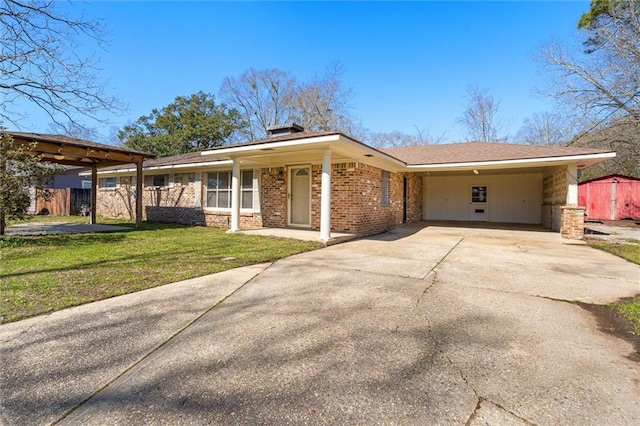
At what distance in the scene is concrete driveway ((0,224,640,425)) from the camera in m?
1.78

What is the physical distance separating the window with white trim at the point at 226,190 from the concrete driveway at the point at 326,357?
24.6ft

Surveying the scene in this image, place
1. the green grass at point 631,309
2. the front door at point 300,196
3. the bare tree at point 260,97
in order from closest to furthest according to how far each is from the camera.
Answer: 1. the green grass at point 631,309
2. the front door at point 300,196
3. the bare tree at point 260,97

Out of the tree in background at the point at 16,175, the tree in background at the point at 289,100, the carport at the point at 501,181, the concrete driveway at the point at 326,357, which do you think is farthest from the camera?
the tree in background at the point at 289,100

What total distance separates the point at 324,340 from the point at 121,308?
91.1 inches

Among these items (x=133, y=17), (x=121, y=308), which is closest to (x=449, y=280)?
(x=121, y=308)

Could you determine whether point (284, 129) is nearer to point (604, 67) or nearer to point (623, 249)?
point (623, 249)

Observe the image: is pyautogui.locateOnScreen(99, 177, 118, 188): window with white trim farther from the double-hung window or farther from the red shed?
the red shed

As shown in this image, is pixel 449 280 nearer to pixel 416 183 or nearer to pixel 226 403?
pixel 226 403

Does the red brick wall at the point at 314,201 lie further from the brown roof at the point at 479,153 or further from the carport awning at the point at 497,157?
the carport awning at the point at 497,157

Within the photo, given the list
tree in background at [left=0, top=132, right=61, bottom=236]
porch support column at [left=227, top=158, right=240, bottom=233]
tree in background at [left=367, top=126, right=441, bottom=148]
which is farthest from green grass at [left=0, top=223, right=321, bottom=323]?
tree in background at [left=367, top=126, right=441, bottom=148]

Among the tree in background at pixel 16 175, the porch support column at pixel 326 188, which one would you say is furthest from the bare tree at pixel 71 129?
the porch support column at pixel 326 188

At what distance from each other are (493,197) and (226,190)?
42.9 ft

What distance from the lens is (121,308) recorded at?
335 cm

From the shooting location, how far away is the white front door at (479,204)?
Answer: 15891 mm
